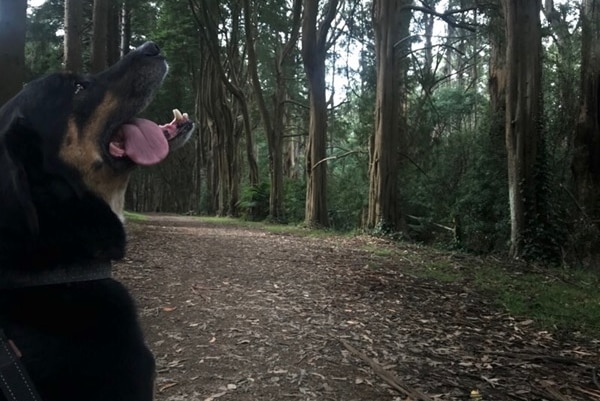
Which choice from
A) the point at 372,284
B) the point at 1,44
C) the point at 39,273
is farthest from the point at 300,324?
the point at 1,44

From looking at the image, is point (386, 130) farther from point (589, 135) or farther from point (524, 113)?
point (589, 135)

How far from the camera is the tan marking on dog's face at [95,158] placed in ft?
7.51

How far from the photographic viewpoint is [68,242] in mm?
2070

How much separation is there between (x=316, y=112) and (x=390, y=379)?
45.5 ft

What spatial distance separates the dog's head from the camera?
75.8 inches

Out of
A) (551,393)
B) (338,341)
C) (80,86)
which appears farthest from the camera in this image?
(338,341)

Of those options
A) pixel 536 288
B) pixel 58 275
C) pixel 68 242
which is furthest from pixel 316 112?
pixel 58 275

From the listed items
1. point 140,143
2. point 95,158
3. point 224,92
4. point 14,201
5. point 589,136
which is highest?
point 224,92

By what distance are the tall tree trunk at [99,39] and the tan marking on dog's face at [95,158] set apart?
8.49m

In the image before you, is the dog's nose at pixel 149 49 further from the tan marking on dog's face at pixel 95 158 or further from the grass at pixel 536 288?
the grass at pixel 536 288

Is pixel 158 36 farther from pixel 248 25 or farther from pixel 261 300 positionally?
pixel 261 300

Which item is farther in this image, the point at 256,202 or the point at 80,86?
the point at 256,202

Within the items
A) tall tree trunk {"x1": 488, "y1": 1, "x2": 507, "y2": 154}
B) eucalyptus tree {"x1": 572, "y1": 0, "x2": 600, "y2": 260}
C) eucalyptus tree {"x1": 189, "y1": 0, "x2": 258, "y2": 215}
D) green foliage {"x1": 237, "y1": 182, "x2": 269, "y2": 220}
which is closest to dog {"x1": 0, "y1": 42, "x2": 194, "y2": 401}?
eucalyptus tree {"x1": 572, "y1": 0, "x2": 600, "y2": 260}

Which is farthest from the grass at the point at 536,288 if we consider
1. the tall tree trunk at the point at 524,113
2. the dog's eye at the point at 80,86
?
the dog's eye at the point at 80,86
